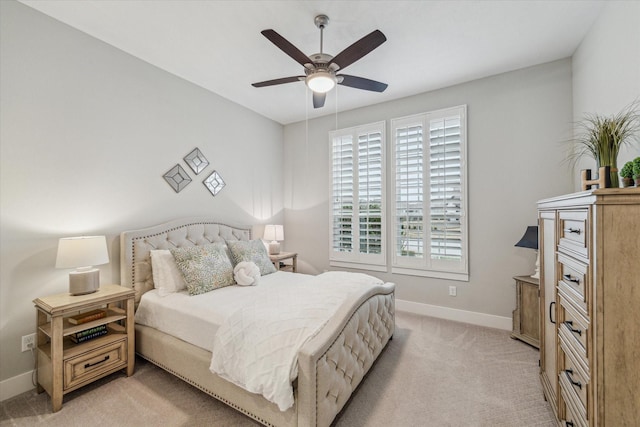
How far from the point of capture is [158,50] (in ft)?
9.18

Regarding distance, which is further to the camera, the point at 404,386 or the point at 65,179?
the point at 65,179

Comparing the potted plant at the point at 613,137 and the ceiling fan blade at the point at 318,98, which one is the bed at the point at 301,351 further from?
the ceiling fan blade at the point at 318,98

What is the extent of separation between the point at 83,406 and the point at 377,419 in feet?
7.10

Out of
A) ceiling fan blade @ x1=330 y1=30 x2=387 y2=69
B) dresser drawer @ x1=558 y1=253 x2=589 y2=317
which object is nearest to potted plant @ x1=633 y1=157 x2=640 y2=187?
dresser drawer @ x1=558 y1=253 x2=589 y2=317

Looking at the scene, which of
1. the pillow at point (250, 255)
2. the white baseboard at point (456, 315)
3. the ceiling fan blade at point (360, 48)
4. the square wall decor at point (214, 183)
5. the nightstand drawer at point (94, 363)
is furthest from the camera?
the square wall decor at point (214, 183)

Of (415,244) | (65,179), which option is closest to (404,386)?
(415,244)

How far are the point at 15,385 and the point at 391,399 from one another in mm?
2933

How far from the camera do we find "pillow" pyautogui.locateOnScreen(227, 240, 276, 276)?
124 inches

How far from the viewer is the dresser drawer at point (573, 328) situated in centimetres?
127

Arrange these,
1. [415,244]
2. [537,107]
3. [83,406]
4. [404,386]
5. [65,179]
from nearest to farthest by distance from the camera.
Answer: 1. [83,406]
2. [404,386]
3. [65,179]
4. [537,107]
5. [415,244]

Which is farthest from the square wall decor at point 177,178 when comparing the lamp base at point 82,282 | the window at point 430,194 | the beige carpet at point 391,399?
the window at point 430,194

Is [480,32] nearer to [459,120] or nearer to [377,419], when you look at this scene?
[459,120]

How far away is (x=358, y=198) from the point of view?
423 cm

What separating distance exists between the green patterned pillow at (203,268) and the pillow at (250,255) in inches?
8.6
